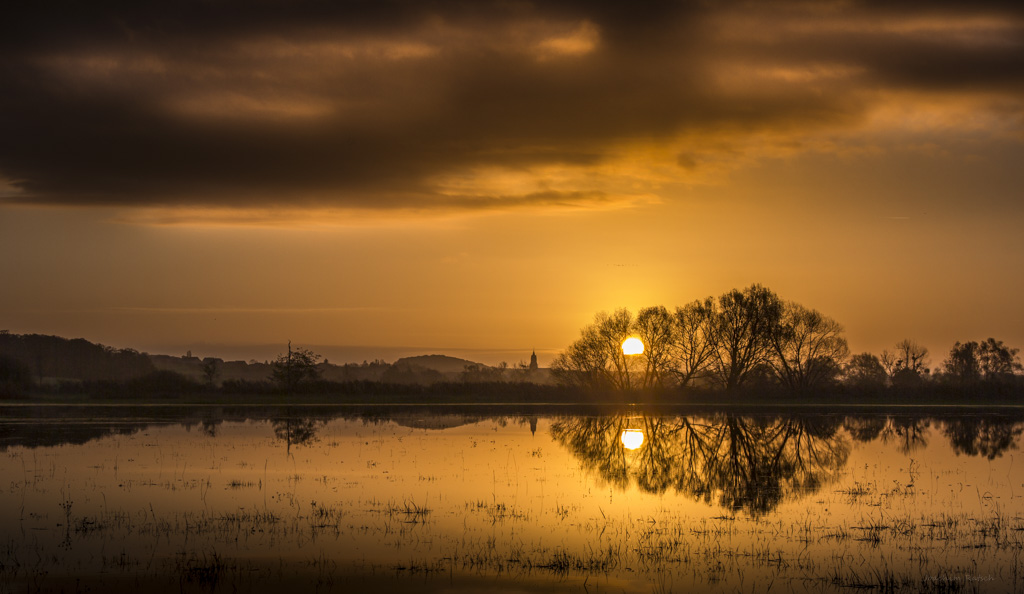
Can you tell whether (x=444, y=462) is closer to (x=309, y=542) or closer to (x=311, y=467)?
(x=311, y=467)

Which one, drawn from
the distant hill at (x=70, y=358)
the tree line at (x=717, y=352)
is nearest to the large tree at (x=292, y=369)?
the tree line at (x=717, y=352)

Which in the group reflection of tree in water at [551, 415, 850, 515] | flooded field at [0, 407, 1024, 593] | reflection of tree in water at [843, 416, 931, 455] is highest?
reflection of tree in water at [843, 416, 931, 455]

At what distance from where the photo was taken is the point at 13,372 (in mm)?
95750

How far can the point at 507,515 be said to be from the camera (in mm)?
19000

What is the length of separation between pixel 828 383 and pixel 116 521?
92917mm

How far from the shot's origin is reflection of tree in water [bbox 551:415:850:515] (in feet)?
75.9

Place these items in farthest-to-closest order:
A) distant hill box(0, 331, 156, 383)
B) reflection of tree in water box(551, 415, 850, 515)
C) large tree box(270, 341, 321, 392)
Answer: distant hill box(0, 331, 156, 383) < large tree box(270, 341, 321, 392) < reflection of tree in water box(551, 415, 850, 515)

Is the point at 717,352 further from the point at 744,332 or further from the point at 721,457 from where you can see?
the point at 721,457

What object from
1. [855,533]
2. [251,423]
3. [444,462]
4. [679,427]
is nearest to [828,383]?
[679,427]

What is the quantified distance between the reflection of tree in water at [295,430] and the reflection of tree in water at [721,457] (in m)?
11.5

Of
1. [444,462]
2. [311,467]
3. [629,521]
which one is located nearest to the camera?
[629,521]

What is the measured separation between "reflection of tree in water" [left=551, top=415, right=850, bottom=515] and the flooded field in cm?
19

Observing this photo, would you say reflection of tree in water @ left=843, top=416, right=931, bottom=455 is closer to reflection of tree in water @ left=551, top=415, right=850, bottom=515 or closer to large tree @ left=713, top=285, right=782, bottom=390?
reflection of tree in water @ left=551, top=415, right=850, bottom=515

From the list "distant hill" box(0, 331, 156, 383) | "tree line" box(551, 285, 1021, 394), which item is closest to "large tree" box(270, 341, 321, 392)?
"tree line" box(551, 285, 1021, 394)
